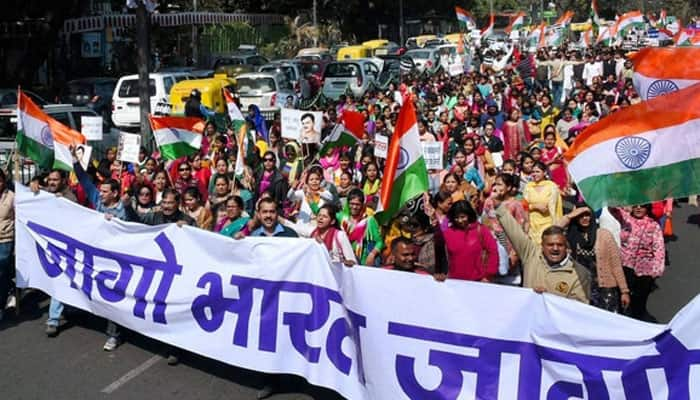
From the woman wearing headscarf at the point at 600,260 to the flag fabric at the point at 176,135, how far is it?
18.0ft

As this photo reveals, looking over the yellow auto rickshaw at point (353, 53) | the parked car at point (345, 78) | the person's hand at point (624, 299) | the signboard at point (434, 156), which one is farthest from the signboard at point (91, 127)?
the yellow auto rickshaw at point (353, 53)

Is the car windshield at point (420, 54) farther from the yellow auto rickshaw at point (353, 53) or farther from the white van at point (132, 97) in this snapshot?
the white van at point (132, 97)

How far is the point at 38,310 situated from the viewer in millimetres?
8977

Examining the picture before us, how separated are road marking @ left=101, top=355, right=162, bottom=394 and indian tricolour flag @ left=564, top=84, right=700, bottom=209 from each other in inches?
145

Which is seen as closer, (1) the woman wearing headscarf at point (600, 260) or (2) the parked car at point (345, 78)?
(1) the woman wearing headscarf at point (600, 260)

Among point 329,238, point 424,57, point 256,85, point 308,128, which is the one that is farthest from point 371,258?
point 424,57

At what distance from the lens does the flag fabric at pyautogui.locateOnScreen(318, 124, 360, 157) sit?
11055mm

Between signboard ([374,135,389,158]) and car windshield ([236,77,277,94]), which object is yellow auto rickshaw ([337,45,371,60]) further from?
signboard ([374,135,389,158])

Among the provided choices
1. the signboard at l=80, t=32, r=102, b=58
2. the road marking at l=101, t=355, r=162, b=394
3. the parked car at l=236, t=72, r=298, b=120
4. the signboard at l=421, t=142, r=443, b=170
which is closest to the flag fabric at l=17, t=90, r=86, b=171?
the road marking at l=101, t=355, r=162, b=394

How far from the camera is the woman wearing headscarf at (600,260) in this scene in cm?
684

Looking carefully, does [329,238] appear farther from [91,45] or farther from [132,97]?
[91,45]

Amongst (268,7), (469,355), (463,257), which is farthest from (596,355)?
(268,7)

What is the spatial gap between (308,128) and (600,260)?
5.73 m

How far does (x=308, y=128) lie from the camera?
11875mm
